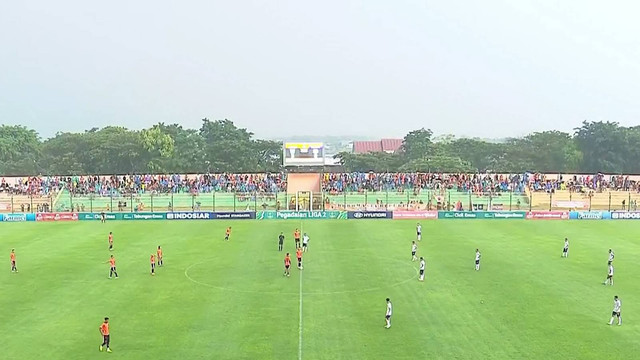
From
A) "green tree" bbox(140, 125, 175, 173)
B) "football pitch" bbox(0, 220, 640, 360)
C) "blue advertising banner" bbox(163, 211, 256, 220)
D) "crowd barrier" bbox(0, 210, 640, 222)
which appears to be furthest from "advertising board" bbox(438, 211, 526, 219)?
"green tree" bbox(140, 125, 175, 173)

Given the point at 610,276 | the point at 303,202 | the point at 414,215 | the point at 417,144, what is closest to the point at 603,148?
the point at 417,144

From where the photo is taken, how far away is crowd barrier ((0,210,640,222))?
195 feet

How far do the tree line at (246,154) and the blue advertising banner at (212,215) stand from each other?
36.0 metres

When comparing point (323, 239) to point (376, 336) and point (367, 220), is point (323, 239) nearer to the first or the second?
point (367, 220)

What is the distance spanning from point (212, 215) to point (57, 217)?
1407 cm

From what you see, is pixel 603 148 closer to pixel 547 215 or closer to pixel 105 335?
pixel 547 215

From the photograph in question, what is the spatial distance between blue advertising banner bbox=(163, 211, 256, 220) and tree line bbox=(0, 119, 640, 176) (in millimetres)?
36037

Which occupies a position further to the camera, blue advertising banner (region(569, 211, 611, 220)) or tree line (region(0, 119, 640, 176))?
tree line (region(0, 119, 640, 176))

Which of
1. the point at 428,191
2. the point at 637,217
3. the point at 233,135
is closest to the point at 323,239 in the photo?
the point at 428,191

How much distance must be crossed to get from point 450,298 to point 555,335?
6.28m

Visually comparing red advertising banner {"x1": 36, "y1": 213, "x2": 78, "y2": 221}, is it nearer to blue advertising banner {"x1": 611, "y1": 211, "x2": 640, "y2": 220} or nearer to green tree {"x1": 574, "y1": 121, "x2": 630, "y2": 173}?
blue advertising banner {"x1": 611, "y1": 211, "x2": 640, "y2": 220}

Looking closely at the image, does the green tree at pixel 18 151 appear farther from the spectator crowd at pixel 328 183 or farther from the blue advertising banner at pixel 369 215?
the blue advertising banner at pixel 369 215

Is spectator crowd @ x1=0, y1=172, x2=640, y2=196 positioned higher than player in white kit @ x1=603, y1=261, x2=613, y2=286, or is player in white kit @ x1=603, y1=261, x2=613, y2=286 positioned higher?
spectator crowd @ x1=0, y1=172, x2=640, y2=196

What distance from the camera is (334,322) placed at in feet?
87.8
